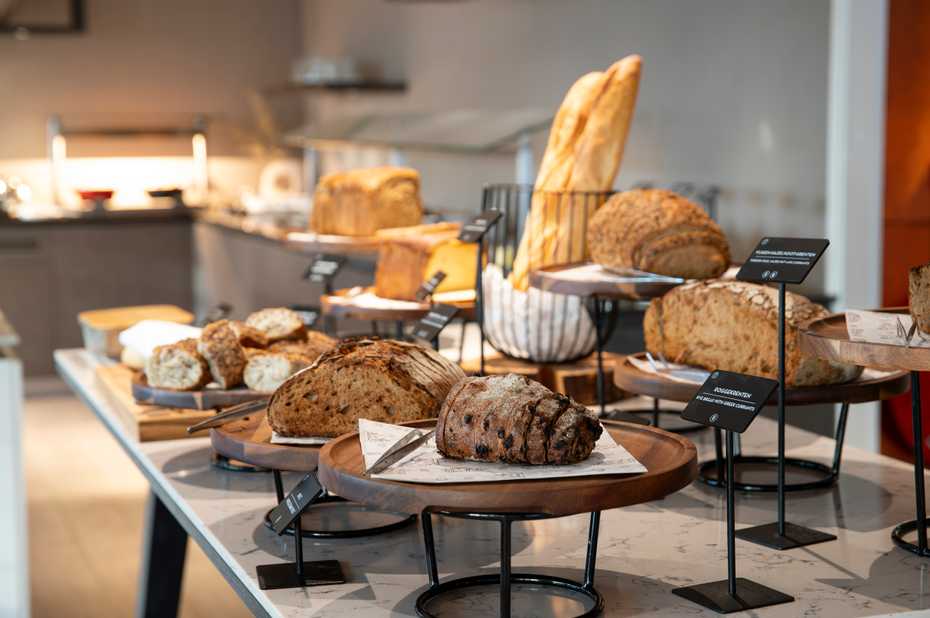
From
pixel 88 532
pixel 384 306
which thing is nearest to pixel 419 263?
pixel 384 306

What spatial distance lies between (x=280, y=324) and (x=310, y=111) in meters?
6.25

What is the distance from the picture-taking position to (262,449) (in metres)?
1.32

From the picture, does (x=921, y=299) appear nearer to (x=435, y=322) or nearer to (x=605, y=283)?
(x=605, y=283)

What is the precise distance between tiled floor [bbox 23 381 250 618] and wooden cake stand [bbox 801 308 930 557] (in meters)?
2.01

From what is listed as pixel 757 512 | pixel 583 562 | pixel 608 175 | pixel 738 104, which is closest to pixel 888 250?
pixel 738 104

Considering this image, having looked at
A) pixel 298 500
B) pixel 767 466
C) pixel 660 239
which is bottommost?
pixel 767 466

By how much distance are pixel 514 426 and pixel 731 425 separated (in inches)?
10.0

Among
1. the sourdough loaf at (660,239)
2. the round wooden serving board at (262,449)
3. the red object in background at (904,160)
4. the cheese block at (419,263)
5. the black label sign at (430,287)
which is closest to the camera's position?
the round wooden serving board at (262,449)

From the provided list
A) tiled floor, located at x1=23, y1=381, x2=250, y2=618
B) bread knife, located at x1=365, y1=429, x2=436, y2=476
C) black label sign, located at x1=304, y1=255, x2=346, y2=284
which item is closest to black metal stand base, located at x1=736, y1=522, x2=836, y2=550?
bread knife, located at x1=365, y1=429, x2=436, y2=476

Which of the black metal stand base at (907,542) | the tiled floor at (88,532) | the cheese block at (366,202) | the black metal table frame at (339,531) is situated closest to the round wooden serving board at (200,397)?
the black metal table frame at (339,531)

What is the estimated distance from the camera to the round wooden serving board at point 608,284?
5.77 feet

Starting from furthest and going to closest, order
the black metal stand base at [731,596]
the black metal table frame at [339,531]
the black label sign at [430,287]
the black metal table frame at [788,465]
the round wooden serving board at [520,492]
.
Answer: the black label sign at [430,287]
the black metal table frame at [788,465]
the black metal table frame at [339,531]
the black metal stand base at [731,596]
the round wooden serving board at [520,492]

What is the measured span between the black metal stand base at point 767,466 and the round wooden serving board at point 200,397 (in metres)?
0.63

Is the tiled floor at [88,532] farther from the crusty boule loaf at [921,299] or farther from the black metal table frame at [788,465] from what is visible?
the crusty boule loaf at [921,299]
